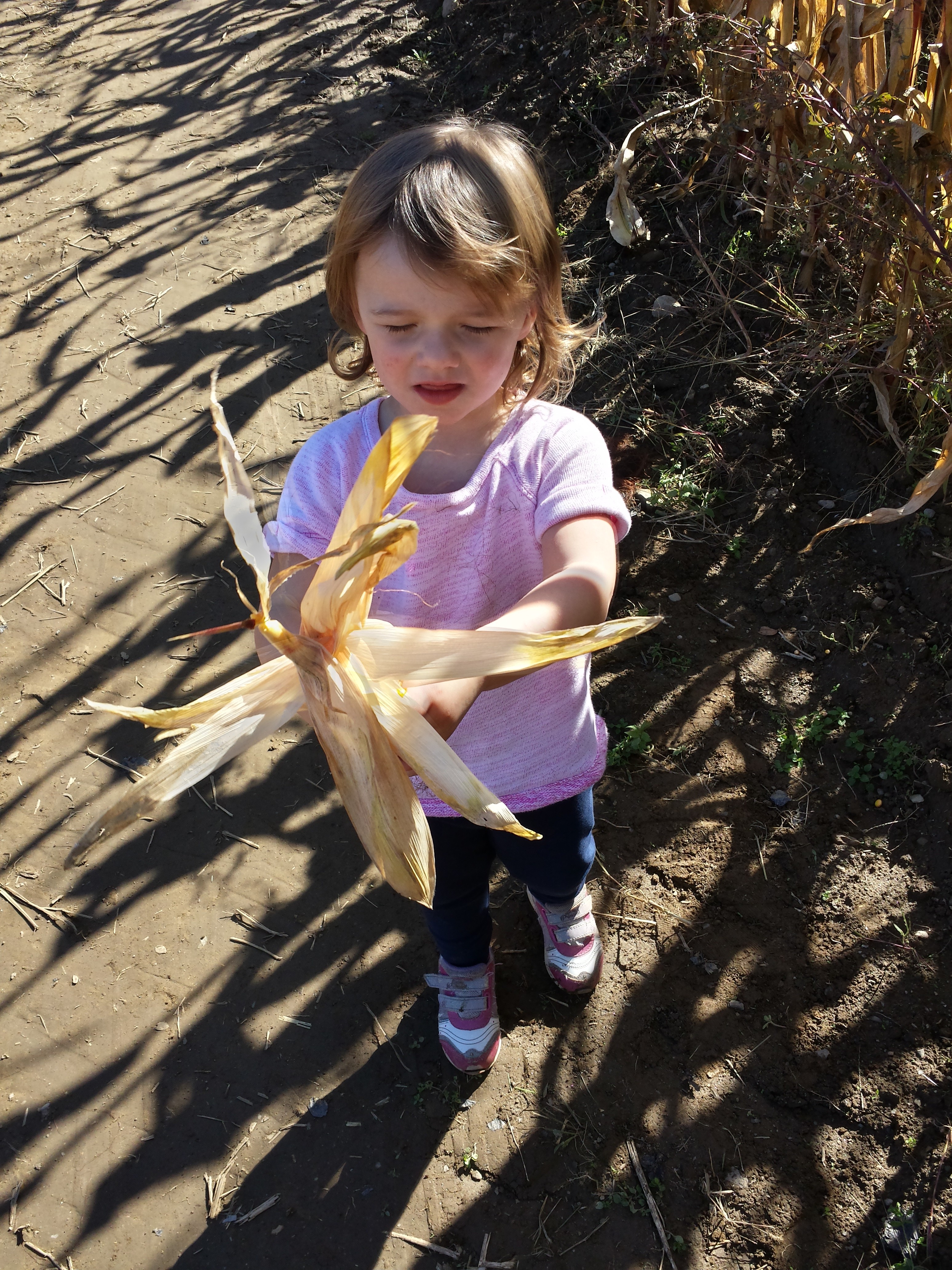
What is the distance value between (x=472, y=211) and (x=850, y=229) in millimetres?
1573

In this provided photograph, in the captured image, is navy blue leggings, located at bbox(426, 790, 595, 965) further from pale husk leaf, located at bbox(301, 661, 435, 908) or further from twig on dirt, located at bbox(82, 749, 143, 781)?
twig on dirt, located at bbox(82, 749, 143, 781)

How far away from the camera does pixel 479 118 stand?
394 cm

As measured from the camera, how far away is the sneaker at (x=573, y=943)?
187 centimetres

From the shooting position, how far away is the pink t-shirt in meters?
1.35

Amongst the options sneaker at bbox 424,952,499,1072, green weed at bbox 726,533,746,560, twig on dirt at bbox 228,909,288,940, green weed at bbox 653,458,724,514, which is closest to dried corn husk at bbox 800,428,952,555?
green weed at bbox 726,533,746,560

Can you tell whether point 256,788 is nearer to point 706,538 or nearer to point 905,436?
point 706,538

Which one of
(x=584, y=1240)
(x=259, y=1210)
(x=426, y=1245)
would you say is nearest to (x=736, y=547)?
(x=584, y=1240)

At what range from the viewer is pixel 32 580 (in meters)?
2.71

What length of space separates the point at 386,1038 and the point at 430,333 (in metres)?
1.46

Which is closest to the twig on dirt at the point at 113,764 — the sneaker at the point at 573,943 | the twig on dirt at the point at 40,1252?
the twig on dirt at the point at 40,1252

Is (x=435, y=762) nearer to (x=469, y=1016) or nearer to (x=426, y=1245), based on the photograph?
(x=469, y=1016)

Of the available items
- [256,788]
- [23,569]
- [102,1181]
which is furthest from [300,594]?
[23,569]

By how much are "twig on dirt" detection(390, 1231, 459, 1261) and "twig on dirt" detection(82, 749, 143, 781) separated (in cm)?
121

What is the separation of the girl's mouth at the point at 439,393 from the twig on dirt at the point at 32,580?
1.92m
